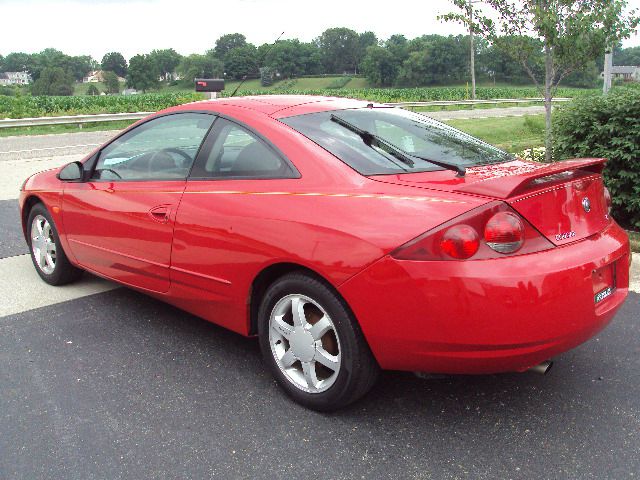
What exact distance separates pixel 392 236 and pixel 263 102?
56.6 inches

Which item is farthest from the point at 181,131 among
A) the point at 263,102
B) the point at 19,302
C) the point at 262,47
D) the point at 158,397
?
the point at 262,47

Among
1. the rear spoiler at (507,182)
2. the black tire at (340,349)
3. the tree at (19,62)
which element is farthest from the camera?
the tree at (19,62)

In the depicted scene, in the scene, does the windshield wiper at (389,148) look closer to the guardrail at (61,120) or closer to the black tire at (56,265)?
the black tire at (56,265)

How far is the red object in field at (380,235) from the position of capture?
2.46 meters

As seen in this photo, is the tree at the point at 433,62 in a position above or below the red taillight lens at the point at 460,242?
above

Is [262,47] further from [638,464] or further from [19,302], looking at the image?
[638,464]

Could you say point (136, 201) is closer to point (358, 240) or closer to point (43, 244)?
point (43, 244)

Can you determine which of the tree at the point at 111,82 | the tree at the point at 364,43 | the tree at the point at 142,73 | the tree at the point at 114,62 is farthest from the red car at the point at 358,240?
the tree at the point at 364,43

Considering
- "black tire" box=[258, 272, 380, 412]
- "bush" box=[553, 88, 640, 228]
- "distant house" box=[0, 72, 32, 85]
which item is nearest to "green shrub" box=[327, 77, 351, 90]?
"distant house" box=[0, 72, 32, 85]

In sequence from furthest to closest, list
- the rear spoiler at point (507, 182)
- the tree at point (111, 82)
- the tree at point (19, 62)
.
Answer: the tree at point (19, 62) < the tree at point (111, 82) < the rear spoiler at point (507, 182)

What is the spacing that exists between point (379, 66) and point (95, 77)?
28880mm

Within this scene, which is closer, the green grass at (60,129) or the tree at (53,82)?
the green grass at (60,129)

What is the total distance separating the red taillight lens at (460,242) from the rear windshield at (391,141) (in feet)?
1.85

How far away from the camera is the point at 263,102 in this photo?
3.58 metres
